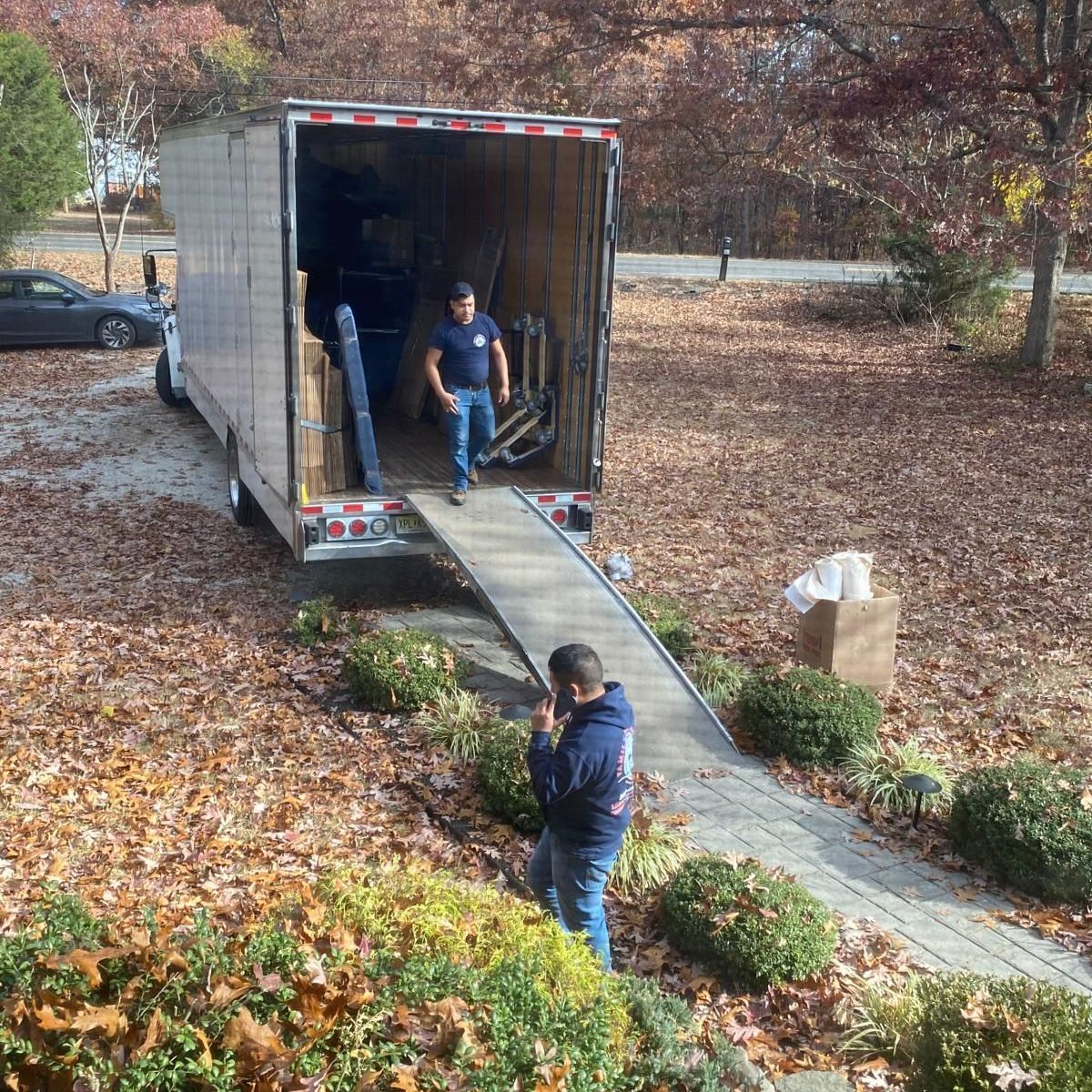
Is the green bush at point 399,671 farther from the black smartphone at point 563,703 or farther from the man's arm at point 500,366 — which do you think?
the man's arm at point 500,366

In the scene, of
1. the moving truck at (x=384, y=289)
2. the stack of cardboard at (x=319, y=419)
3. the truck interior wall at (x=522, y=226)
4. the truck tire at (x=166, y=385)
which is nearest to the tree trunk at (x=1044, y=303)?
the truck interior wall at (x=522, y=226)

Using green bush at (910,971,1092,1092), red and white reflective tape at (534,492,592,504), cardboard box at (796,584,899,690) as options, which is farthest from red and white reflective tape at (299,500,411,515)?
green bush at (910,971,1092,1092)

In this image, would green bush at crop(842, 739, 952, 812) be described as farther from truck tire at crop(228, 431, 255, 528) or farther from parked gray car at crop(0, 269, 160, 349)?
parked gray car at crop(0, 269, 160, 349)

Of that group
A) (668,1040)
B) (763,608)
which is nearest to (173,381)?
(763,608)

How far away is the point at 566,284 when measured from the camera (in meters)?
9.12

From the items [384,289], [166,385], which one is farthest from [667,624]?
[166,385]

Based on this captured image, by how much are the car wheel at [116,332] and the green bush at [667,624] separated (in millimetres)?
15755

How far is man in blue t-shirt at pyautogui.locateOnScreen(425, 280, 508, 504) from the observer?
8.61 metres

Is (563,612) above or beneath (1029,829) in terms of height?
above

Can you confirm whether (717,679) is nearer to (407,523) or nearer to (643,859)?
(643,859)

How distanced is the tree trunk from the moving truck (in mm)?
11433

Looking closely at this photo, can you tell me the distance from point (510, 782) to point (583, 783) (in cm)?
152

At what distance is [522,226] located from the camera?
9781mm

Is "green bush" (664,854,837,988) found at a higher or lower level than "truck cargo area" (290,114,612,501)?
lower
